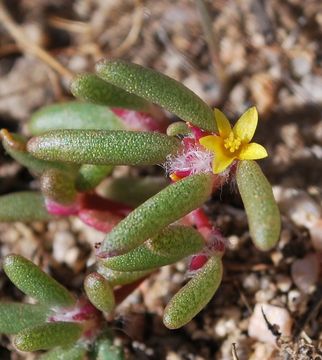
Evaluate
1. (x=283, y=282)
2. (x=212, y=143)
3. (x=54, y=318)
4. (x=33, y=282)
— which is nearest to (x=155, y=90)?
(x=212, y=143)

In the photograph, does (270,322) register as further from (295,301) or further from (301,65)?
(301,65)

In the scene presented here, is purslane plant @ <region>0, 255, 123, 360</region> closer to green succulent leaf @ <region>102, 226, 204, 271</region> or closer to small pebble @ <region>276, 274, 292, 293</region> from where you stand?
green succulent leaf @ <region>102, 226, 204, 271</region>

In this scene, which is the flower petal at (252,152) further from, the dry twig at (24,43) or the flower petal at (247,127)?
the dry twig at (24,43)

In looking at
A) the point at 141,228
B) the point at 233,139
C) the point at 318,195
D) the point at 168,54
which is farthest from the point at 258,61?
the point at 141,228

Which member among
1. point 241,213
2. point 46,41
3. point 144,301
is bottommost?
point 144,301

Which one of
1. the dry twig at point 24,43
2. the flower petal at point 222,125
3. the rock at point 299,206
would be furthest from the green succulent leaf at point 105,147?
the dry twig at point 24,43

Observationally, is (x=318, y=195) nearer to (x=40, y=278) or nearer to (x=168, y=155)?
(x=168, y=155)

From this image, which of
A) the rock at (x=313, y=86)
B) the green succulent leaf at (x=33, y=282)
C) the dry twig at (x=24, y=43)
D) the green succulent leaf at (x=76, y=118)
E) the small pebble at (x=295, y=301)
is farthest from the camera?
the dry twig at (x=24, y=43)
